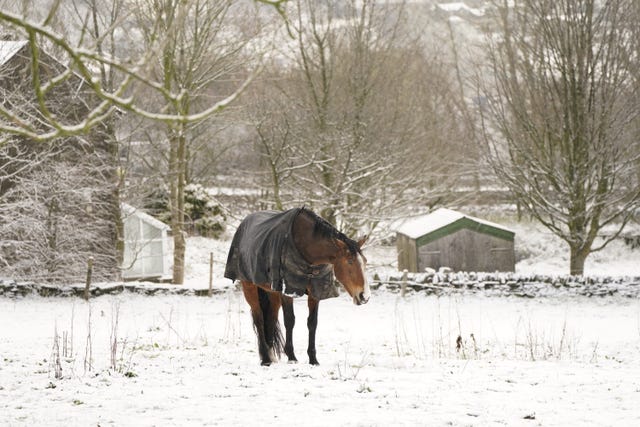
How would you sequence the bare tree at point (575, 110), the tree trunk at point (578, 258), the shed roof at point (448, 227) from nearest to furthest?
the bare tree at point (575, 110), the tree trunk at point (578, 258), the shed roof at point (448, 227)

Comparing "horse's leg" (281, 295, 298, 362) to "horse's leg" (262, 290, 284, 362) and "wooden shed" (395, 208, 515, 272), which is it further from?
A: "wooden shed" (395, 208, 515, 272)

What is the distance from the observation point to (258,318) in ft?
29.8

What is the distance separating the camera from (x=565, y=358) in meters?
9.78

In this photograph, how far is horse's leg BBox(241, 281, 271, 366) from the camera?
8.76 meters

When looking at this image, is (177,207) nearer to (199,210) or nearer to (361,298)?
(199,210)

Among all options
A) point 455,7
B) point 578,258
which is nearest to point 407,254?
point 578,258

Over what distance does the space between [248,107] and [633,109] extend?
11.4 metres

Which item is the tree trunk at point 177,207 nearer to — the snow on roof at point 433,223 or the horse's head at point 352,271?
the snow on roof at point 433,223

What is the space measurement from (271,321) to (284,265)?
3.64 ft

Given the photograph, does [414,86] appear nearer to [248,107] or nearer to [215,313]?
[248,107]

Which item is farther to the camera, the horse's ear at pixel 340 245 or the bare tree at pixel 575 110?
the bare tree at pixel 575 110

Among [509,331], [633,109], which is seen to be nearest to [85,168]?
[509,331]

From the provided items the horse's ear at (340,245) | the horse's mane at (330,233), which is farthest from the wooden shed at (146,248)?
the horse's ear at (340,245)

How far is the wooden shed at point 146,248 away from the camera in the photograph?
2436 cm
